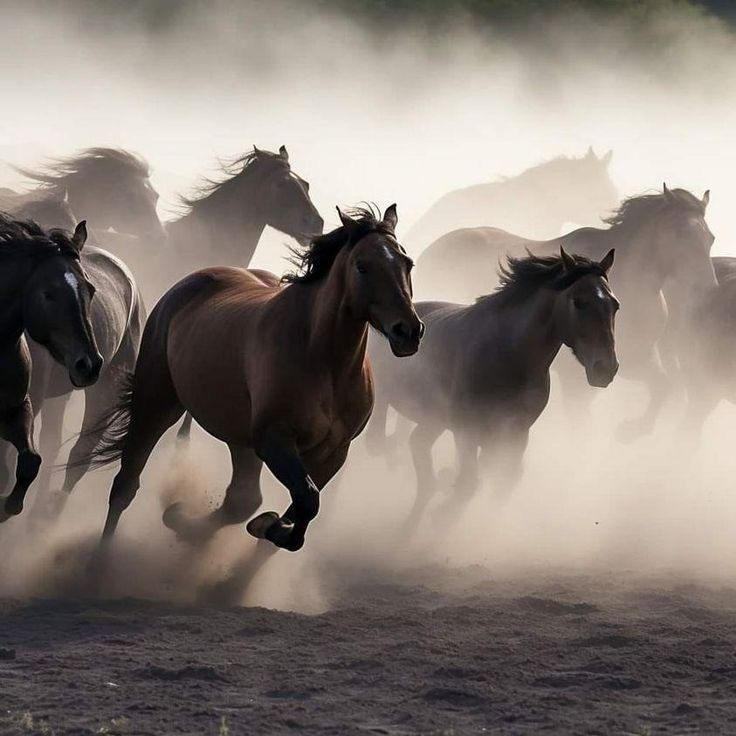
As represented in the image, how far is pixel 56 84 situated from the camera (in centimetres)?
3297

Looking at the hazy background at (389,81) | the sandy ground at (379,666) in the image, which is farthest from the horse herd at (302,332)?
the hazy background at (389,81)

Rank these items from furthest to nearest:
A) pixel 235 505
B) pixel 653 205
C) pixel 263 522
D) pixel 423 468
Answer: pixel 653 205 → pixel 423 468 → pixel 235 505 → pixel 263 522

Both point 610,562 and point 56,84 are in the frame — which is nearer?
point 610,562

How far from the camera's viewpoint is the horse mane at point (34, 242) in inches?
257

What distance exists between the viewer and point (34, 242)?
21.4ft

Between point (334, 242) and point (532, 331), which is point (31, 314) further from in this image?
point (532, 331)

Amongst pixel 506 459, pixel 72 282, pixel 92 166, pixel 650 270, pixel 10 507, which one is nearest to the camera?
pixel 72 282

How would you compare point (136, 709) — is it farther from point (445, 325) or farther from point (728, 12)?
point (728, 12)

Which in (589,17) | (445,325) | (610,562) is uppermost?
(589,17)

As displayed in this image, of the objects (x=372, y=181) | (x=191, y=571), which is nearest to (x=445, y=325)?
(x=191, y=571)

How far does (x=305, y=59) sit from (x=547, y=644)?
102ft

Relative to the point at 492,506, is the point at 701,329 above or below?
above

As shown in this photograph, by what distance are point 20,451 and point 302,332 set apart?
134 cm

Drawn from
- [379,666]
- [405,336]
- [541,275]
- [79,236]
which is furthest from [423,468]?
[379,666]
